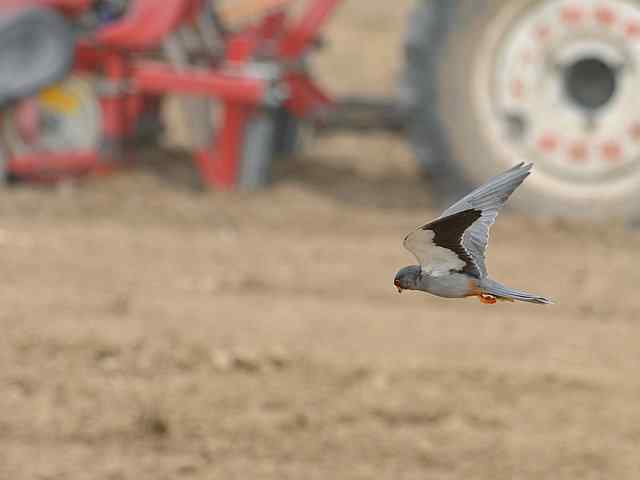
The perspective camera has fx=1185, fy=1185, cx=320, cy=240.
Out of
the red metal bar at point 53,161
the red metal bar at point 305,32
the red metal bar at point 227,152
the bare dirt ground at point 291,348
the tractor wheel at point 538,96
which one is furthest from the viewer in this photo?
the red metal bar at point 305,32

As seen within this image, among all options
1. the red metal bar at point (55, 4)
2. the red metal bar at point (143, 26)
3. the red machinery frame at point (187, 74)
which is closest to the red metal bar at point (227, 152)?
the red machinery frame at point (187, 74)

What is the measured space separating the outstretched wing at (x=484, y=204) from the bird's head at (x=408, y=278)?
0.15ft

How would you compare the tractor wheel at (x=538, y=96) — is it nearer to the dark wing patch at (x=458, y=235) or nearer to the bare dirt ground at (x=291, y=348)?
the bare dirt ground at (x=291, y=348)

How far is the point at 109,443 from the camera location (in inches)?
126

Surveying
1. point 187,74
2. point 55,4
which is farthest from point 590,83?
point 55,4

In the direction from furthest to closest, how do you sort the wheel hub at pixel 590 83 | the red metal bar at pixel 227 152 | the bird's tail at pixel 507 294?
the red metal bar at pixel 227 152 → the wheel hub at pixel 590 83 → the bird's tail at pixel 507 294

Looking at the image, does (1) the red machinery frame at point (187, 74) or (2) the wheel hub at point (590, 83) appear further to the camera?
(1) the red machinery frame at point (187, 74)

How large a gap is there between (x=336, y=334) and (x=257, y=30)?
2.07 m

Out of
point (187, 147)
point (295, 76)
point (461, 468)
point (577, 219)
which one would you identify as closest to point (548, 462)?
point (461, 468)

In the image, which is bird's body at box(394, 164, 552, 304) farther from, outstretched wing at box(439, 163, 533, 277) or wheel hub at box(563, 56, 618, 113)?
wheel hub at box(563, 56, 618, 113)

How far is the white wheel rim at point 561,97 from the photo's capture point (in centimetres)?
471

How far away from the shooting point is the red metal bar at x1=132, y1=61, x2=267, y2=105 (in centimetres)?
494

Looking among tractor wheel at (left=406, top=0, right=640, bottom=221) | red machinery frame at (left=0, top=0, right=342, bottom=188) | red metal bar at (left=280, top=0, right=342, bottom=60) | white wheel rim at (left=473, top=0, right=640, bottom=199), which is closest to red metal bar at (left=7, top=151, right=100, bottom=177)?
red machinery frame at (left=0, top=0, right=342, bottom=188)

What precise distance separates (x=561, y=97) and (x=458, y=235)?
4.15 metres
